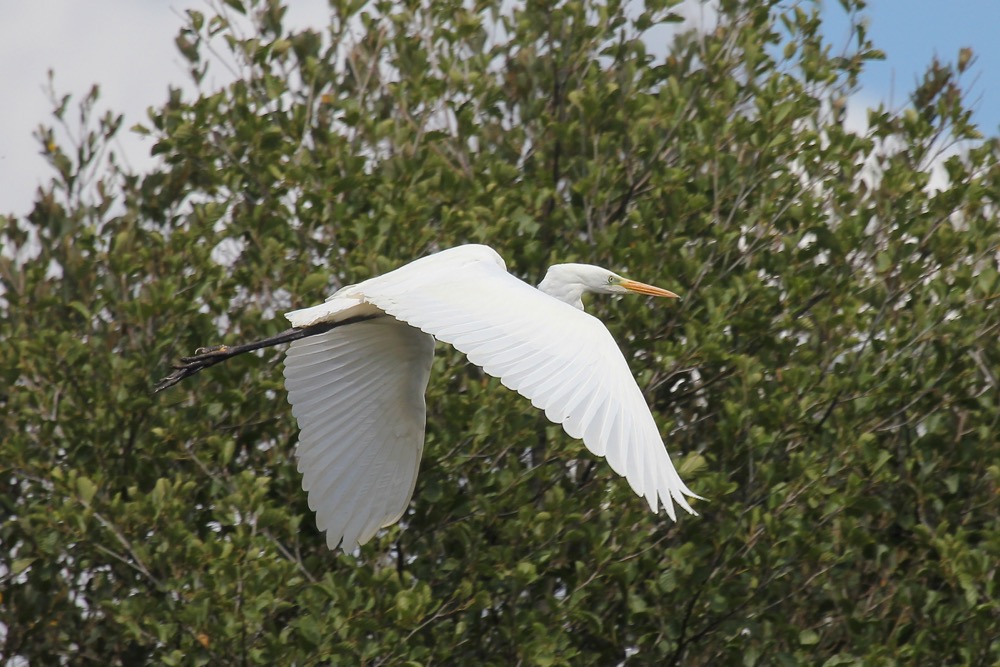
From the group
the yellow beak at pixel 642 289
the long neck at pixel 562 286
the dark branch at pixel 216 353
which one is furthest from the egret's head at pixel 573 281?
the dark branch at pixel 216 353

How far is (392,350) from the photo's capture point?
524 centimetres

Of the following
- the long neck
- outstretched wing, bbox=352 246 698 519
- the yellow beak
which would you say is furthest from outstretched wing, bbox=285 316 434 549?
the yellow beak

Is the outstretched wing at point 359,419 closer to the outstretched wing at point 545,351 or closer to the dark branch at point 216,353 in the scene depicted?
the dark branch at point 216,353

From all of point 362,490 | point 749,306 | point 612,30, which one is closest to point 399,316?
point 362,490

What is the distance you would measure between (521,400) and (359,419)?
844 millimetres

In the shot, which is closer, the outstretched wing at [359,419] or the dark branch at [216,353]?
the outstretched wing at [359,419]

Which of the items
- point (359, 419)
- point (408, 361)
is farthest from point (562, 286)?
point (359, 419)

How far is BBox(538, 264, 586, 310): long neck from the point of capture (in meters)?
5.58

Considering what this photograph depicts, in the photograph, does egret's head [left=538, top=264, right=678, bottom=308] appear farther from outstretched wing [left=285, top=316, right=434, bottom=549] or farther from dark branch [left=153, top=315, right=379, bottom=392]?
dark branch [left=153, top=315, right=379, bottom=392]

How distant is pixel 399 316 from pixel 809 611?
2966 mm

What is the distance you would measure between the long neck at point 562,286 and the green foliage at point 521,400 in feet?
1.70

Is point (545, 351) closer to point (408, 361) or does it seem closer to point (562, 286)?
point (408, 361)

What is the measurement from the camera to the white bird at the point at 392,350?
4.17 meters

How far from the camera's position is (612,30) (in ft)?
24.5
